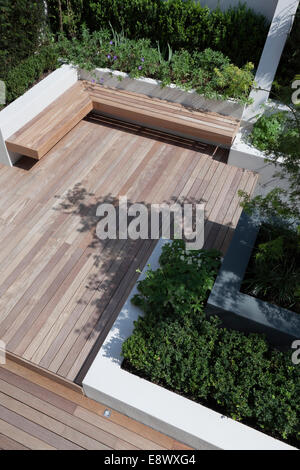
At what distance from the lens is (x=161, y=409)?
2.55m

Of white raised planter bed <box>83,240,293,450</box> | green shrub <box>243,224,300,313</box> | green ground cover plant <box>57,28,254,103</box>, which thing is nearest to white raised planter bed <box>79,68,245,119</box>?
green ground cover plant <box>57,28,254,103</box>

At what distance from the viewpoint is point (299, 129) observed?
98.5 inches

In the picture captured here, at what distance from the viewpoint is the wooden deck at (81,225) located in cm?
315

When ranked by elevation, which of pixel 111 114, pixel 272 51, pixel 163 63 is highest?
pixel 272 51

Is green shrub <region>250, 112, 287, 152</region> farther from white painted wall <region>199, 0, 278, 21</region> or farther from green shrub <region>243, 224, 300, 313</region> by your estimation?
green shrub <region>243, 224, 300, 313</region>

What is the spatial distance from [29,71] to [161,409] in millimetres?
4305

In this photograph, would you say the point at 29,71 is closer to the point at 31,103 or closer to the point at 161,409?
the point at 31,103

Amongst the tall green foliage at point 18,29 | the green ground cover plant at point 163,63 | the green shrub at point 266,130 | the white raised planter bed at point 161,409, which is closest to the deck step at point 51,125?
the green ground cover plant at point 163,63

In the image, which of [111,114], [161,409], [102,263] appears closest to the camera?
[161,409]

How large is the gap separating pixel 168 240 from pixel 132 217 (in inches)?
26.4

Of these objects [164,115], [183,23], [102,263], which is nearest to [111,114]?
[164,115]

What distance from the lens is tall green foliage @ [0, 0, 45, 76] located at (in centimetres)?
460

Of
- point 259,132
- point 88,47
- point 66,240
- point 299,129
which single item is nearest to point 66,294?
point 66,240
